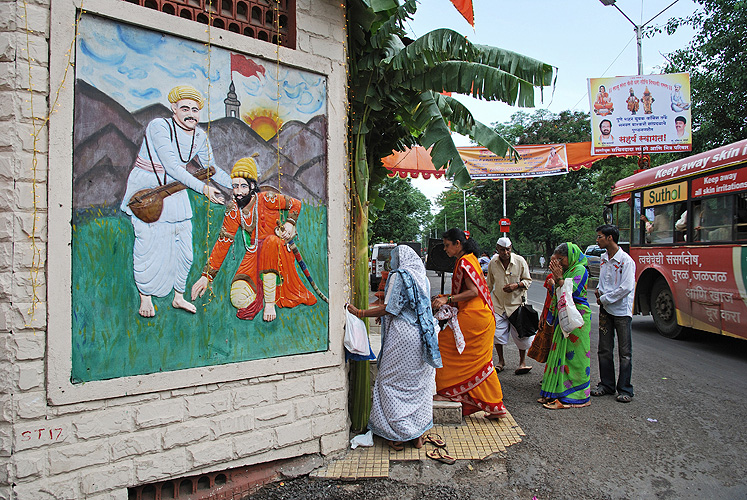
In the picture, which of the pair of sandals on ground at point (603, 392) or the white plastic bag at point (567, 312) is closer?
the white plastic bag at point (567, 312)

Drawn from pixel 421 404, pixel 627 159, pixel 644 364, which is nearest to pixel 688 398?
pixel 644 364

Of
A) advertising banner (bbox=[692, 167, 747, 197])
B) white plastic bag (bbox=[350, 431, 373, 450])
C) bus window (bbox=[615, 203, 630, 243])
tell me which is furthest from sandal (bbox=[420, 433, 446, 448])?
bus window (bbox=[615, 203, 630, 243])

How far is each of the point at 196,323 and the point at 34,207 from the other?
1159 millimetres

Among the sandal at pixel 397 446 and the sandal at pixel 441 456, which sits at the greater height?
the sandal at pixel 397 446

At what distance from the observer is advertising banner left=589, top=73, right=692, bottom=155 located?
458 inches

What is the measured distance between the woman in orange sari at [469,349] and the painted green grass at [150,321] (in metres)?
1.58

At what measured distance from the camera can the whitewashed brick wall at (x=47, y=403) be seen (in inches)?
101

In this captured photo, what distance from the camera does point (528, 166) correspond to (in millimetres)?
12102

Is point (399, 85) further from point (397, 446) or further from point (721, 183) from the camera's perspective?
point (721, 183)

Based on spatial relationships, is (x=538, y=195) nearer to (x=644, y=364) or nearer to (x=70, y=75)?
(x=644, y=364)

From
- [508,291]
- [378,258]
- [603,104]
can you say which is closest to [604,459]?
[508,291]

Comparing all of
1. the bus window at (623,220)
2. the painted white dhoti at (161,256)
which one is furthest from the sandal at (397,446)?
the bus window at (623,220)

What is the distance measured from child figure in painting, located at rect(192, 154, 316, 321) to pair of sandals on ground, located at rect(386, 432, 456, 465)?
1.44 m

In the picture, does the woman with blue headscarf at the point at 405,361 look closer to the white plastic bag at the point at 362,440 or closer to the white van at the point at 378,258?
the white plastic bag at the point at 362,440
